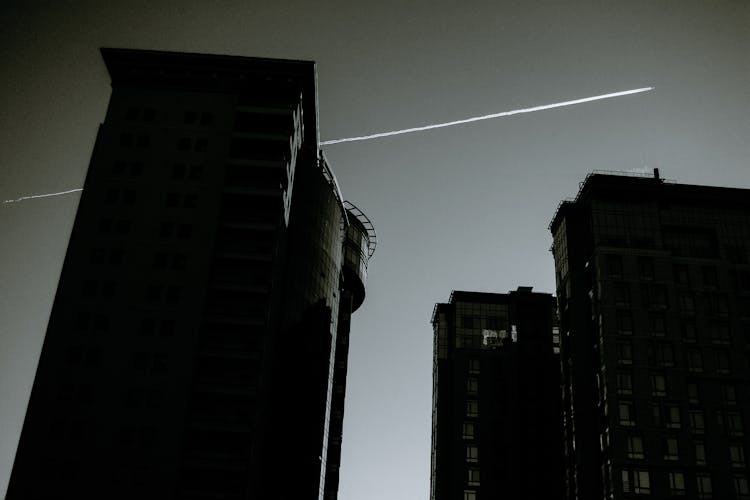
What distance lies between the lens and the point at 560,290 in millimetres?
105875

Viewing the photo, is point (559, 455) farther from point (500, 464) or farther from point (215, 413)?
point (215, 413)

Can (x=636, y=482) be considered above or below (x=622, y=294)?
below

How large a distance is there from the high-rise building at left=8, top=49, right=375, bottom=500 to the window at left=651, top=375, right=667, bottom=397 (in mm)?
42655

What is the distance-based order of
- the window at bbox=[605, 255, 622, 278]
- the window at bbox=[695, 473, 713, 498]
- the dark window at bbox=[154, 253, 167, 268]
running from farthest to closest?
the window at bbox=[605, 255, 622, 278]
the dark window at bbox=[154, 253, 167, 268]
the window at bbox=[695, 473, 713, 498]

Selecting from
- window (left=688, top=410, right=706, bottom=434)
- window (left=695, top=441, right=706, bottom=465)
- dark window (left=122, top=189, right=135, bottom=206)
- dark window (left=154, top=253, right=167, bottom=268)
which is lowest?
window (left=695, top=441, right=706, bottom=465)

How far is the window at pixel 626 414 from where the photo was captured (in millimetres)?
85562

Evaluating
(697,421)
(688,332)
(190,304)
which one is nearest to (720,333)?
(688,332)

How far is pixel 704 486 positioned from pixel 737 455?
5755 mm

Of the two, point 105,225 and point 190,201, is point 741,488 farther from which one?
point 105,225

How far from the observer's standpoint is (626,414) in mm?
86125

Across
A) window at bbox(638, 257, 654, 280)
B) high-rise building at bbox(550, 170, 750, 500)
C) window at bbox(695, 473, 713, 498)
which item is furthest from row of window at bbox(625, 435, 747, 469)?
A: window at bbox(638, 257, 654, 280)

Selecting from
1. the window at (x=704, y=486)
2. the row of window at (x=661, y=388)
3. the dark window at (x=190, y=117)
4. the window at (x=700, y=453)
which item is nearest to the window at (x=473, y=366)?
the row of window at (x=661, y=388)

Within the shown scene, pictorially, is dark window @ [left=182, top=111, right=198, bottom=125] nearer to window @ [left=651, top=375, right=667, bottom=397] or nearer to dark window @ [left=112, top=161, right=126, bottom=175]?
dark window @ [left=112, top=161, right=126, bottom=175]

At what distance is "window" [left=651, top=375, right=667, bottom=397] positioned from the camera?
3435 inches
